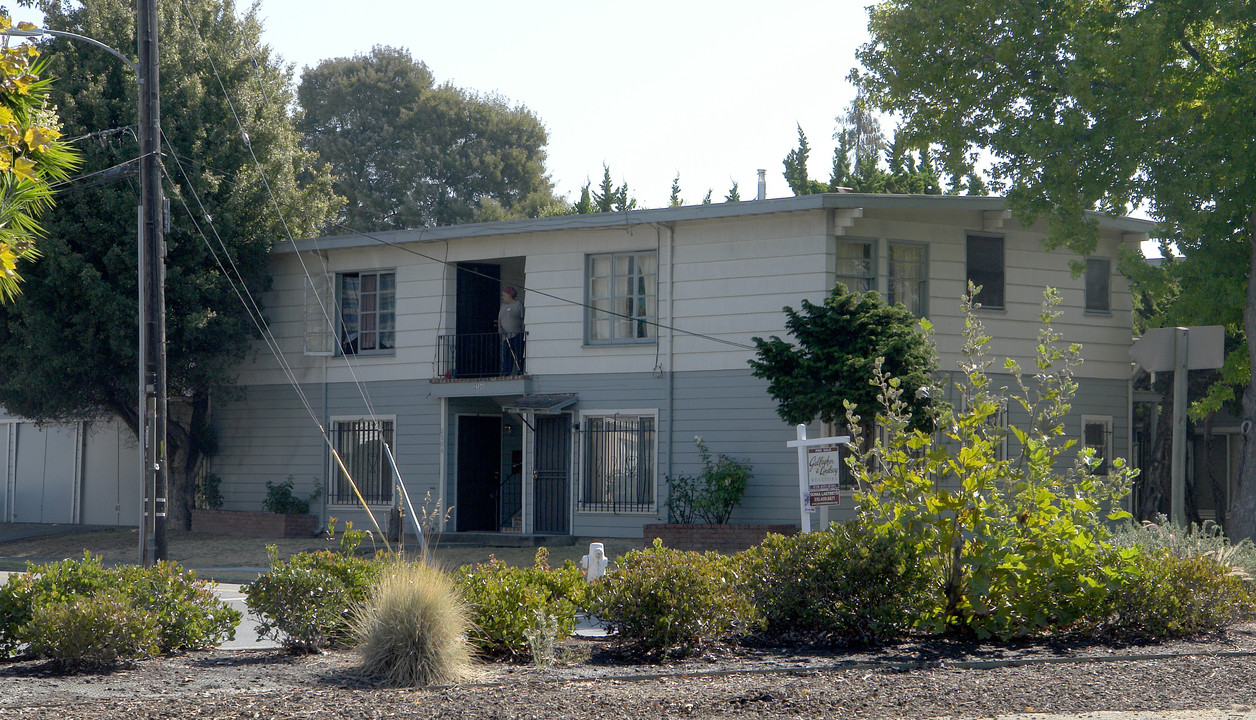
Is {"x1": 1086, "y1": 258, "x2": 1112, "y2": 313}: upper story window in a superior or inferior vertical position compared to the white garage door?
superior

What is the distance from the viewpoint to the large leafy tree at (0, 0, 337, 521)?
2158 cm

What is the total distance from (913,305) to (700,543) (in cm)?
511

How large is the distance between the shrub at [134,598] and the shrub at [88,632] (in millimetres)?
58

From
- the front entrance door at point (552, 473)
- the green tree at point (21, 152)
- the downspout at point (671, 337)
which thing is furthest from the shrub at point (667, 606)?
the front entrance door at point (552, 473)

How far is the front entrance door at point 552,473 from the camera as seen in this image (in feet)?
72.0

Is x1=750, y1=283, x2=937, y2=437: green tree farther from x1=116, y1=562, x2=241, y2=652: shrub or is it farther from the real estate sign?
x1=116, y1=562, x2=241, y2=652: shrub

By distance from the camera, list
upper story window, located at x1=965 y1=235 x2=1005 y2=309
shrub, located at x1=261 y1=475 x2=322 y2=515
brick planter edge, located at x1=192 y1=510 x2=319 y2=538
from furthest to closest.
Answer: shrub, located at x1=261 y1=475 x2=322 y2=515 → brick planter edge, located at x1=192 y1=510 x2=319 y2=538 → upper story window, located at x1=965 y1=235 x2=1005 y2=309

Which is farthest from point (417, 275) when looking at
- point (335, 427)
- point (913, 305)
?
point (913, 305)

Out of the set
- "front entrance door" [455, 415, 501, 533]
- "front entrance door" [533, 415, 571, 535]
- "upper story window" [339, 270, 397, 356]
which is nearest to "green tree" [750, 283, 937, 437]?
"front entrance door" [533, 415, 571, 535]

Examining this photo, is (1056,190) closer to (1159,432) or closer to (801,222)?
(801,222)

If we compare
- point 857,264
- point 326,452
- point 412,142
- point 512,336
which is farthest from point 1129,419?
point 412,142

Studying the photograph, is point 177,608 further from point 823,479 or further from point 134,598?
point 823,479

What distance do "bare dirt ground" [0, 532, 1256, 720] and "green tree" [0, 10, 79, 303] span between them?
8.67 feet

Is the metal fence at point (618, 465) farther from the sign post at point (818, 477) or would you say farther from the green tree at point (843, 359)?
the sign post at point (818, 477)
